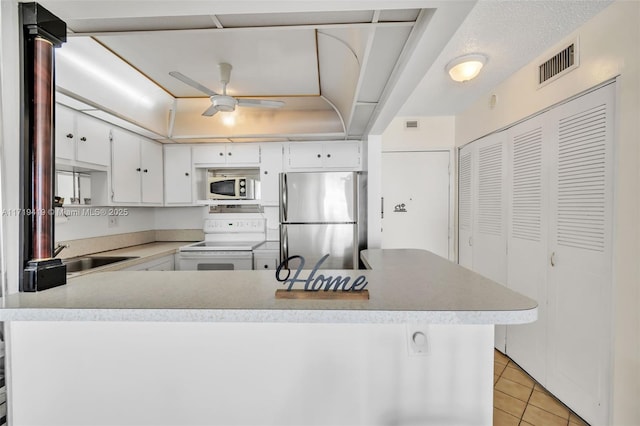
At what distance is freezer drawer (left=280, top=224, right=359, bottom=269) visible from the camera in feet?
9.68

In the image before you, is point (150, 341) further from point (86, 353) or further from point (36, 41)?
point (36, 41)

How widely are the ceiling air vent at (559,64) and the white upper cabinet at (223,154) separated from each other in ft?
8.99

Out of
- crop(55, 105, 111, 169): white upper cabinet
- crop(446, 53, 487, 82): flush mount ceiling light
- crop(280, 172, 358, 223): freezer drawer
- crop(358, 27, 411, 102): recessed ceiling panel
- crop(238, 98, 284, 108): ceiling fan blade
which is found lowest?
crop(280, 172, 358, 223): freezer drawer

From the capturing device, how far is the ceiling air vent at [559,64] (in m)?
1.84

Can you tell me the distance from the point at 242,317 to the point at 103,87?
8.02ft

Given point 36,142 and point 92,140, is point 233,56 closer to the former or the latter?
point 92,140

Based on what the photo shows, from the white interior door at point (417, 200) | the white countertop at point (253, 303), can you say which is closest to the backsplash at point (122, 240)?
the white countertop at point (253, 303)

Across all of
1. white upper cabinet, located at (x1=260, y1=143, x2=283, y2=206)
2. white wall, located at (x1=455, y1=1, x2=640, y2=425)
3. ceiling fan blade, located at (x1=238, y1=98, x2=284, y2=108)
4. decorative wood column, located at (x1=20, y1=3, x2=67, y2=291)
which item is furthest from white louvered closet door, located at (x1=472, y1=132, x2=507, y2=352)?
decorative wood column, located at (x1=20, y1=3, x2=67, y2=291)

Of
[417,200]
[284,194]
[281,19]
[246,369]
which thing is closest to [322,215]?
[284,194]

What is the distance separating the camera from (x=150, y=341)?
100 centimetres

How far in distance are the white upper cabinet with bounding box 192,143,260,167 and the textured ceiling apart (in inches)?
78.2

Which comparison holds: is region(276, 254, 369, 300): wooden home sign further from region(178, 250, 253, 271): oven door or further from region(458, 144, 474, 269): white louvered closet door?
region(458, 144, 474, 269): white louvered closet door

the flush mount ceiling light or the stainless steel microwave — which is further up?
the flush mount ceiling light

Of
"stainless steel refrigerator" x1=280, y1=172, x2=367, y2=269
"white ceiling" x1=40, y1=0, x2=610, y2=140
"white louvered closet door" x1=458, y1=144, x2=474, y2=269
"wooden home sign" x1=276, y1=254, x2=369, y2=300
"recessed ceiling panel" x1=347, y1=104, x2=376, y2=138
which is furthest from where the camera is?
"white louvered closet door" x1=458, y1=144, x2=474, y2=269
